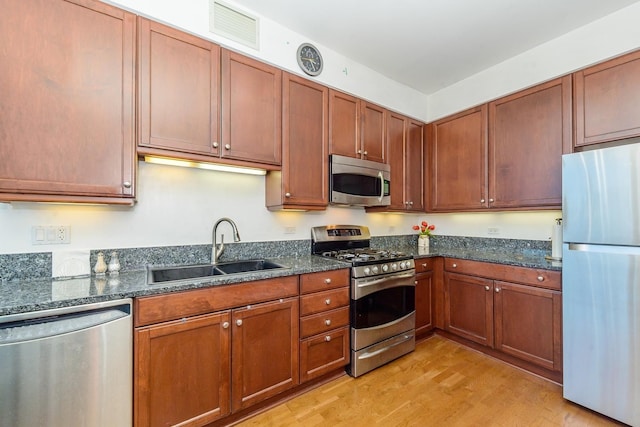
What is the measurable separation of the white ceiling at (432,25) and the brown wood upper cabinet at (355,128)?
46 cm

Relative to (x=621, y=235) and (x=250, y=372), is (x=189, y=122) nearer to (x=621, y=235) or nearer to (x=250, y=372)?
(x=250, y=372)

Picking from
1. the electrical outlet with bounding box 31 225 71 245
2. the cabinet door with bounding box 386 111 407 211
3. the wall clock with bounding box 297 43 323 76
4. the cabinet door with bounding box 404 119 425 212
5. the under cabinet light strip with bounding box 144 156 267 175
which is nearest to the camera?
the electrical outlet with bounding box 31 225 71 245

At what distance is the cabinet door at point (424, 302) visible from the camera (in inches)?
109

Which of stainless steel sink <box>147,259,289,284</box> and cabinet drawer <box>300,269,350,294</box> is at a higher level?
stainless steel sink <box>147,259,289,284</box>

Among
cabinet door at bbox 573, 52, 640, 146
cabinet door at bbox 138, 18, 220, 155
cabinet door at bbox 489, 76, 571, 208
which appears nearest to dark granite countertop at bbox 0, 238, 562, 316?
cabinet door at bbox 489, 76, 571, 208

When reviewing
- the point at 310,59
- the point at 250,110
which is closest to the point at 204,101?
the point at 250,110

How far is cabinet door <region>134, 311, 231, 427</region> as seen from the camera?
1418mm

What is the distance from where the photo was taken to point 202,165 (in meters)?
2.06

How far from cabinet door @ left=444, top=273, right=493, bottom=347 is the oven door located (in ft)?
1.57

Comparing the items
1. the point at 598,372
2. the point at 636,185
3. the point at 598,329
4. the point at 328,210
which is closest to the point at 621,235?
the point at 636,185

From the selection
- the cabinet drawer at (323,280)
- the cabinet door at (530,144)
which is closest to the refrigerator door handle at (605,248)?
the cabinet door at (530,144)

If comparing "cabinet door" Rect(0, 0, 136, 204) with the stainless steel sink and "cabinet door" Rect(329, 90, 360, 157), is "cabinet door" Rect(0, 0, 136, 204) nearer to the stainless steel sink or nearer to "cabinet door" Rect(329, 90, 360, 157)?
the stainless steel sink

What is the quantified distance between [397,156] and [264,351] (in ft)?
7.48

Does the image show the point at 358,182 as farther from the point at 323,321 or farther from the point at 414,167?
the point at 323,321
